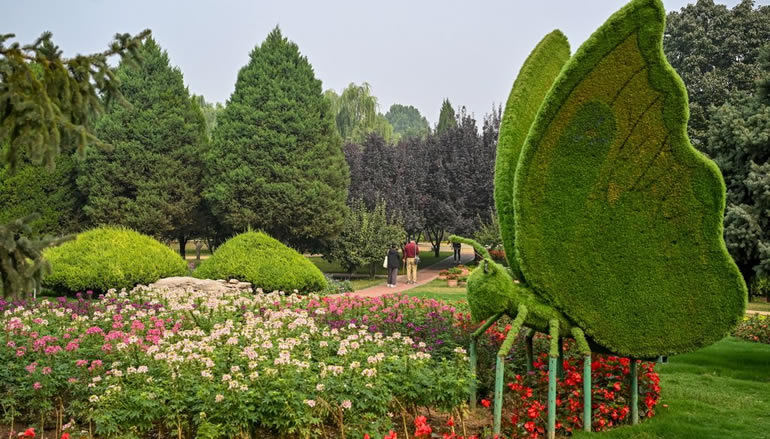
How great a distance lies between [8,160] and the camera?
464 centimetres

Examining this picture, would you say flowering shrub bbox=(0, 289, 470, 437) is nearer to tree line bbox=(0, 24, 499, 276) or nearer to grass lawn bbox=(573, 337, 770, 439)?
grass lawn bbox=(573, 337, 770, 439)

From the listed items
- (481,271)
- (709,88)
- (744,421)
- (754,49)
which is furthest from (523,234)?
(754,49)

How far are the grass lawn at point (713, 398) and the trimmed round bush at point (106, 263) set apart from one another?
40.5 feet

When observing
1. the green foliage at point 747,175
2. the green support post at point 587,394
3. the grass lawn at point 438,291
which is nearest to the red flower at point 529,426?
the green support post at point 587,394

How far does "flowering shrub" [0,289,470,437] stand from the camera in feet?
17.7

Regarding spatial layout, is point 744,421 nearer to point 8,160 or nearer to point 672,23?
point 8,160

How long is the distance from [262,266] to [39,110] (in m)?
12.6

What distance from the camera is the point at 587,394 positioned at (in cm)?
618

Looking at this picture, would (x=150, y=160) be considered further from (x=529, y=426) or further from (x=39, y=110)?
(x=529, y=426)

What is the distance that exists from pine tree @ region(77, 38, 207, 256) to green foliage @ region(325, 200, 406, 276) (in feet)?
19.4

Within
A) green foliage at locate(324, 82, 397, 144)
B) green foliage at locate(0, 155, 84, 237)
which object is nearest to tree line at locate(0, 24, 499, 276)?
green foliage at locate(0, 155, 84, 237)

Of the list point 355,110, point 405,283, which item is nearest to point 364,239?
point 405,283

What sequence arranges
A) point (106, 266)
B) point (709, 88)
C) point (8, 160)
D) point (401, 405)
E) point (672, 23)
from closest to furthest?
point (8, 160) < point (401, 405) < point (106, 266) < point (709, 88) < point (672, 23)

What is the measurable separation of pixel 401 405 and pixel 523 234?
2.09 m
